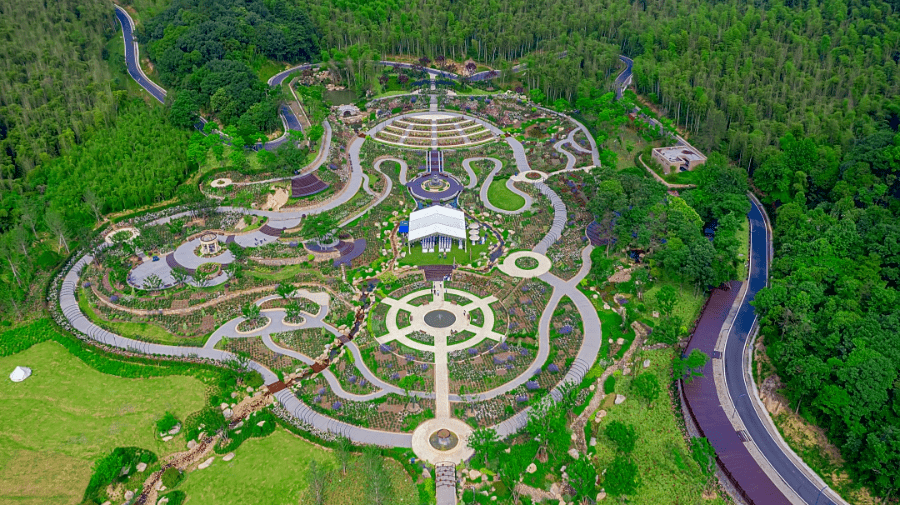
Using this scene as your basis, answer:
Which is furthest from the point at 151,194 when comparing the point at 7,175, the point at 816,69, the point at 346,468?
the point at 816,69

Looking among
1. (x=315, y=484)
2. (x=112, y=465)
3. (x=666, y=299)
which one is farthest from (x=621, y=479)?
(x=112, y=465)

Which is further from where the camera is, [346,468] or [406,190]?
[406,190]

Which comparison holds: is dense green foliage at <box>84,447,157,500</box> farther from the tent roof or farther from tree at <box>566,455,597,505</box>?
the tent roof

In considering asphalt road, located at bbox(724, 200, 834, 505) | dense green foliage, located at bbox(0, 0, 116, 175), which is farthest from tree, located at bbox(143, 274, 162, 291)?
asphalt road, located at bbox(724, 200, 834, 505)

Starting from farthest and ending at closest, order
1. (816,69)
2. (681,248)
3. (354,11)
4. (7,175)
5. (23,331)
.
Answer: (354,11)
(816,69)
(7,175)
(681,248)
(23,331)

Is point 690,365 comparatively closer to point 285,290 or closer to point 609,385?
point 609,385

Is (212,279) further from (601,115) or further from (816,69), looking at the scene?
(816,69)
